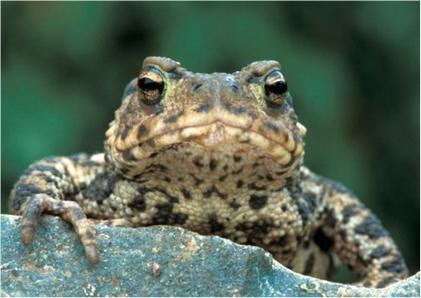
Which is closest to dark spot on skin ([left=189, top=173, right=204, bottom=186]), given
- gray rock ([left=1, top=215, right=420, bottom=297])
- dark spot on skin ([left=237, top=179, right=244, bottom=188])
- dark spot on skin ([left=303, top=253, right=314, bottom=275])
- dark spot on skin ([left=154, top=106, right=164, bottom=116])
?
dark spot on skin ([left=237, top=179, right=244, bottom=188])

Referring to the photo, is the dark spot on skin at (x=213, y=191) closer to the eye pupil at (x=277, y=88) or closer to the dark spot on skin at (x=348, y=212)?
the eye pupil at (x=277, y=88)

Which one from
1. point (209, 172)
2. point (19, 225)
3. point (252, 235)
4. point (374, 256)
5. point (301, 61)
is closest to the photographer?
point (19, 225)

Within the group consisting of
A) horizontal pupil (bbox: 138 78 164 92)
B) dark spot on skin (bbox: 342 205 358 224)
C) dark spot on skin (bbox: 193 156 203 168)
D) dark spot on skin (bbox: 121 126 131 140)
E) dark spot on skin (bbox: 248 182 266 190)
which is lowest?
dark spot on skin (bbox: 193 156 203 168)

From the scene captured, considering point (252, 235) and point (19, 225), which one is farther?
point (252, 235)

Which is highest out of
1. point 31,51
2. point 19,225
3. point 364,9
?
point 364,9

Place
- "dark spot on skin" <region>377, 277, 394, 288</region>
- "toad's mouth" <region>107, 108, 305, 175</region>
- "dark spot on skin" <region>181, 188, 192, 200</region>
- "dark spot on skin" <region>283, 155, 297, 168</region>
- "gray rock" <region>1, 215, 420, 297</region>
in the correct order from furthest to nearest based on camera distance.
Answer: "dark spot on skin" <region>377, 277, 394, 288</region> < "dark spot on skin" <region>181, 188, 192, 200</region> < "dark spot on skin" <region>283, 155, 297, 168</region> < "toad's mouth" <region>107, 108, 305, 175</region> < "gray rock" <region>1, 215, 420, 297</region>

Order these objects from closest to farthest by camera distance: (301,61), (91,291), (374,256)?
(91,291), (374,256), (301,61)

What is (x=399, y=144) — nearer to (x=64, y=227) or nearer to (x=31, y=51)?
(x=31, y=51)

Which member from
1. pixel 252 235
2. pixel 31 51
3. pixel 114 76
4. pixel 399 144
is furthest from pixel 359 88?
pixel 252 235

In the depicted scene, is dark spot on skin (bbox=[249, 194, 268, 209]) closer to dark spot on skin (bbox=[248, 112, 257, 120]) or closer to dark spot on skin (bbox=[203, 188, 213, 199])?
dark spot on skin (bbox=[203, 188, 213, 199])
